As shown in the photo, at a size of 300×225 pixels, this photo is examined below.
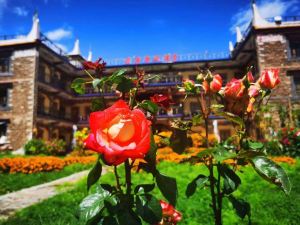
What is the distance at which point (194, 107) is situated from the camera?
30375 millimetres

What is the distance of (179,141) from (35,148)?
20.1 metres

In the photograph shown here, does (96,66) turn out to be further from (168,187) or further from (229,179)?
(229,179)

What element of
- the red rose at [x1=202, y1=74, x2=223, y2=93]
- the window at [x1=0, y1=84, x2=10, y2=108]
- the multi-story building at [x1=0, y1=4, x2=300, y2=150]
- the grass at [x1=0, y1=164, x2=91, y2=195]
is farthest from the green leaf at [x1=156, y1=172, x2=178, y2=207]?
the window at [x1=0, y1=84, x2=10, y2=108]

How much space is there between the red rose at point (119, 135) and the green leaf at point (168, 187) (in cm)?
26

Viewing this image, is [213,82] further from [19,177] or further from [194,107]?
[194,107]

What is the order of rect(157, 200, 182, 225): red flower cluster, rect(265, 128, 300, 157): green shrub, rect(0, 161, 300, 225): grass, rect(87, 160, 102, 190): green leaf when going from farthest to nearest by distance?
rect(265, 128, 300, 157): green shrub, rect(0, 161, 300, 225): grass, rect(157, 200, 182, 225): red flower cluster, rect(87, 160, 102, 190): green leaf

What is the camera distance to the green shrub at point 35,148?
20031 millimetres

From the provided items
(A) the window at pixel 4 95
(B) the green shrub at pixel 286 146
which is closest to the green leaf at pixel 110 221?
(B) the green shrub at pixel 286 146

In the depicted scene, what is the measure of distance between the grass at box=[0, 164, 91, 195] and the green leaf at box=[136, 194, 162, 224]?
8.23 meters

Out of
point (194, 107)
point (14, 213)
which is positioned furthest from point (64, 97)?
point (14, 213)

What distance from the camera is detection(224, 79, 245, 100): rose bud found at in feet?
4.77

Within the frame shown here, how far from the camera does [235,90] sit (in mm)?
1457

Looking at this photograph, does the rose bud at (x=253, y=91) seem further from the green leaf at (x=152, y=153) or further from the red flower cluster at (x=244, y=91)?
the green leaf at (x=152, y=153)

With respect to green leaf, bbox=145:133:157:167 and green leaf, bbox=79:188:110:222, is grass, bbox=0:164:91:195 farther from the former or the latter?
green leaf, bbox=145:133:157:167
